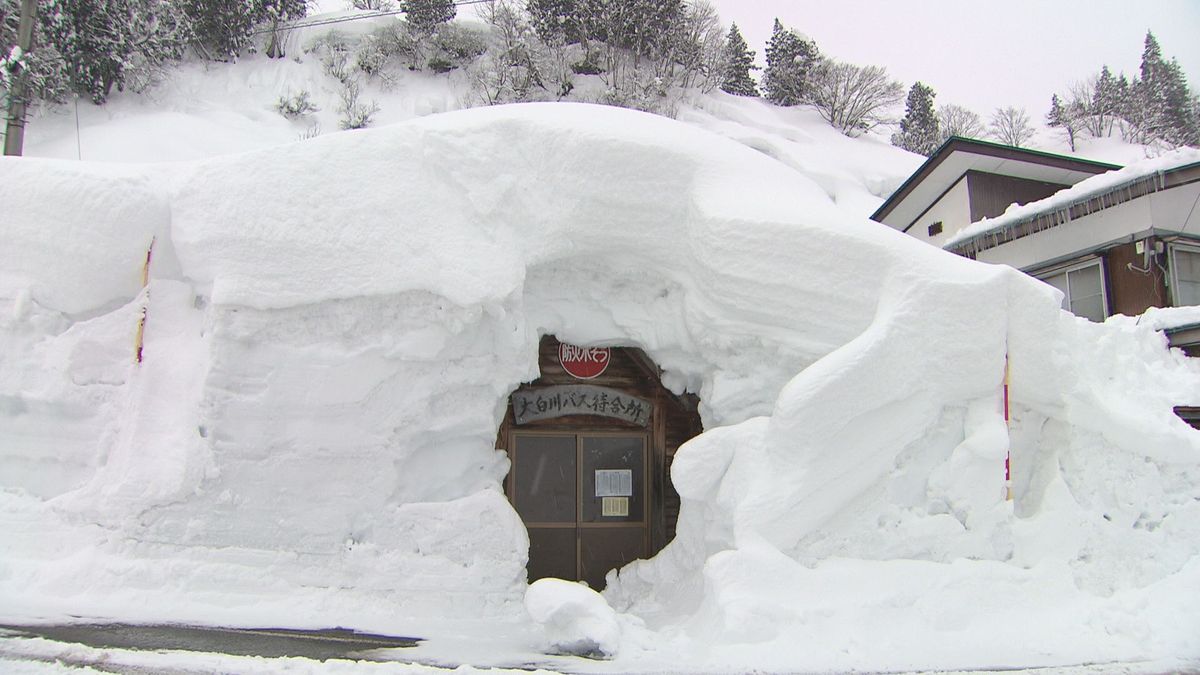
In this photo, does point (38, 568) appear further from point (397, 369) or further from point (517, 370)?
point (517, 370)

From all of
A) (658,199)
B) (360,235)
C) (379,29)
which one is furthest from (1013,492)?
(379,29)

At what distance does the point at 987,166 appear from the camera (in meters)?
13.9

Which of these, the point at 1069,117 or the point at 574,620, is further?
the point at 1069,117

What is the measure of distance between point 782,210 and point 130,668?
534 cm

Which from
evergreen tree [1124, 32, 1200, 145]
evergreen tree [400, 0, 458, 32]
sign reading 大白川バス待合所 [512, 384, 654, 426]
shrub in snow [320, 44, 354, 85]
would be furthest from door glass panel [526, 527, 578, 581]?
evergreen tree [1124, 32, 1200, 145]

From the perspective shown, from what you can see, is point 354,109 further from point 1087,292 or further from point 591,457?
point 1087,292

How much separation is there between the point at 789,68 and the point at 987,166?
20.5 m

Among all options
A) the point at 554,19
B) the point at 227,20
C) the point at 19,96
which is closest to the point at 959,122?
the point at 554,19

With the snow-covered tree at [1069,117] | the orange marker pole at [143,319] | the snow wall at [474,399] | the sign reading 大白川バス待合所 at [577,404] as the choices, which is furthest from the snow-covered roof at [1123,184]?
the snow-covered tree at [1069,117]

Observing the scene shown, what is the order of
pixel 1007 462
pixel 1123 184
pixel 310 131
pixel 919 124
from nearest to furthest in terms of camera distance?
pixel 1007 462, pixel 1123 184, pixel 310 131, pixel 919 124

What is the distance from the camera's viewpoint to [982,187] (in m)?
14.0

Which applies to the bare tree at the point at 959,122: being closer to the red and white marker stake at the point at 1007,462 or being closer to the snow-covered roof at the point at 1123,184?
the snow-covered roof at the point at 1123,184

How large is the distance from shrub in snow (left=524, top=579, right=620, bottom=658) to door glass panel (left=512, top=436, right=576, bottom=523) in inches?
145

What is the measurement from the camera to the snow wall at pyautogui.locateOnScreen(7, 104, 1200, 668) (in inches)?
231
